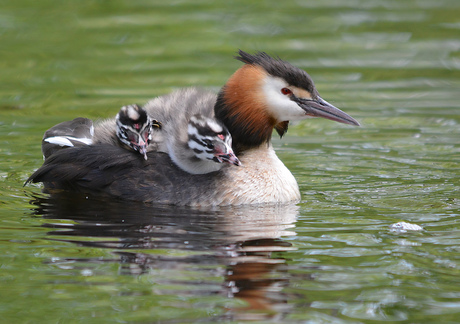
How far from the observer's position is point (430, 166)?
922 cm

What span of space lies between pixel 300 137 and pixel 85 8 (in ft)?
22.1

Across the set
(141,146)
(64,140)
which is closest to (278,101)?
(141,146)

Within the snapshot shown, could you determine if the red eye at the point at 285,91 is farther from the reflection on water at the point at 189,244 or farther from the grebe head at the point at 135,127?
the grebe head at the point at 135,127

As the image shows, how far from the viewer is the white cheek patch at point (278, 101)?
8016 millimetres

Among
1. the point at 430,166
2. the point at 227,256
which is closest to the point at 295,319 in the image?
the point at 227,256

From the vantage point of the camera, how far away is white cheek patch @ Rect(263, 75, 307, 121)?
8.02m

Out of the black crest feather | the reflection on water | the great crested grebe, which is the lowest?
the reflection on water

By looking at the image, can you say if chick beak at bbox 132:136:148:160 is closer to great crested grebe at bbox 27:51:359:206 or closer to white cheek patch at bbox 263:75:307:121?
great crested grebe at bbox 27:51:359:206

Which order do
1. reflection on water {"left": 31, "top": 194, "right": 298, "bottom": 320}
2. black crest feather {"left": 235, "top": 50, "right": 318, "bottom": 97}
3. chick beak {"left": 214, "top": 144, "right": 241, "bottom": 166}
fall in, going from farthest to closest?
black crest feather {"left": 235, "top": 50, "right": 318, "bottom": 97} → chick beak {"left": 214, "top": 144, "right": 241, "bottom": 166} → reflection on water {"left": 31, "top": 194, "right": 298, "bottom": 320}

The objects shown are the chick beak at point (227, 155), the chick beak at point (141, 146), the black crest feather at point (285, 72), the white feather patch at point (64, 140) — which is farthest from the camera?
the white feather patch at point (64, 140)

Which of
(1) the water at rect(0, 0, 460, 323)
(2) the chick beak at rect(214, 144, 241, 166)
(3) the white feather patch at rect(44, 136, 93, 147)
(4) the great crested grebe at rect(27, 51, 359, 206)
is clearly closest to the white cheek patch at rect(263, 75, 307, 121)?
(4) the great crested grebe at rect(27, 51, 359, 206)

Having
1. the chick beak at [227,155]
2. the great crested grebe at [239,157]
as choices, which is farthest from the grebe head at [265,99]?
the chick beak at [227,155]

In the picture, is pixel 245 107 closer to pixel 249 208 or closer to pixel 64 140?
pixel 249 208

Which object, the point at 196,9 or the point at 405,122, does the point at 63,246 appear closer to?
the point at 405,122
